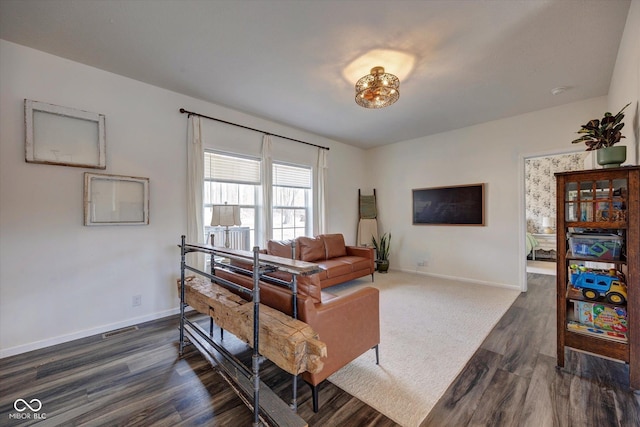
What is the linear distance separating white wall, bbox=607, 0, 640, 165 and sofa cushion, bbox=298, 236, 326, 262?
3.81m

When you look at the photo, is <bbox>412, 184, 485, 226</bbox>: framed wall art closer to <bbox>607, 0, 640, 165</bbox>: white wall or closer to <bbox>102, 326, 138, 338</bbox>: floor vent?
<bbox>607, 0, 640, 165</bbox>: white wall

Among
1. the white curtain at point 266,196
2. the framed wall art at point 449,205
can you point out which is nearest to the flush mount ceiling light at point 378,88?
the white curtain at point 266,196

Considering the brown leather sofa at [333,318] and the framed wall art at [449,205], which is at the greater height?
the framed wall art at [449,205]

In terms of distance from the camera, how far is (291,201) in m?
4.98

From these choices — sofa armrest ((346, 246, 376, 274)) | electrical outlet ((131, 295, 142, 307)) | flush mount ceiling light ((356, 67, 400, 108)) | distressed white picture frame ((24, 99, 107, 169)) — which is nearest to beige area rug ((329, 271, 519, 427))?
sofa armrest ((346, 246, 376, 274))

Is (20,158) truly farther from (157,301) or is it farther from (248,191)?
(248,191)

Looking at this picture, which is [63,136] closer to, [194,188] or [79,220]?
[79,220]

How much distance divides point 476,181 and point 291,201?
3559mm

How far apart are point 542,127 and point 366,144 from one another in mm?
3174

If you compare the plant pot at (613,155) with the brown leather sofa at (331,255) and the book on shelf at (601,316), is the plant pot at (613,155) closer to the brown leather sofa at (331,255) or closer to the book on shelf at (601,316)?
the book on shelf at (601,316)

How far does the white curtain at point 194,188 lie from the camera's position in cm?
349

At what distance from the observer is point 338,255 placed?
4938 mm

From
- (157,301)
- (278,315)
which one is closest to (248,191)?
(157,301)

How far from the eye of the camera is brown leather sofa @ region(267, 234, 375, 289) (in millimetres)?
4008
